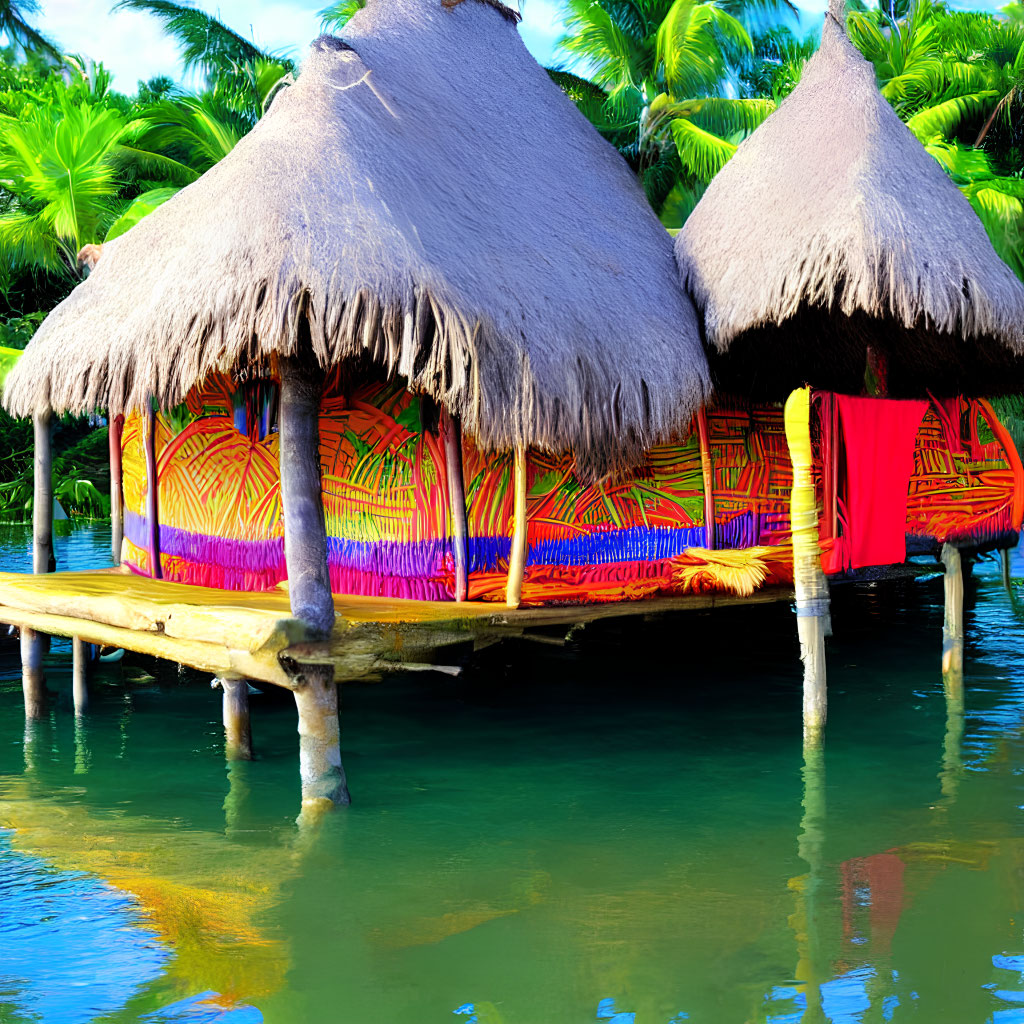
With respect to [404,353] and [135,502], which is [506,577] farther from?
[135,502]

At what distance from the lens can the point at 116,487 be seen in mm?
7504

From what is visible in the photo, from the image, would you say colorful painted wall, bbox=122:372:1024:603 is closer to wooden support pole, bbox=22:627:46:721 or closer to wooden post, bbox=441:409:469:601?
wooden post, bbox=441:409:469:601

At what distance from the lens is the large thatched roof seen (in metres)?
5.01

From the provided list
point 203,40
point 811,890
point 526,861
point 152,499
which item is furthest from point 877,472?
point 203,40

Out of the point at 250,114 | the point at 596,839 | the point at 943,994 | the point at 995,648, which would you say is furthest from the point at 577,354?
the point at 250,114

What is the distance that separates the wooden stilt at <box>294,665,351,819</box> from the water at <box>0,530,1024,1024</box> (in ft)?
0.49

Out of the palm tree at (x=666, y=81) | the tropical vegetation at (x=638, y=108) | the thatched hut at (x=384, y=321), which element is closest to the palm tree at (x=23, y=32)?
the tropical vegetation at (x=638, y=108)

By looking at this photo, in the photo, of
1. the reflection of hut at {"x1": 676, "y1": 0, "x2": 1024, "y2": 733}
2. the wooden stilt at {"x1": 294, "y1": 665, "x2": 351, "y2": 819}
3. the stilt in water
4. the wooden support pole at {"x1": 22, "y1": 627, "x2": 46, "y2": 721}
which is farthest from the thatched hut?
the stilt in water

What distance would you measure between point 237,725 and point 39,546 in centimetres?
232

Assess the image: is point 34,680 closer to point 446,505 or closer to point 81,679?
point 81,679

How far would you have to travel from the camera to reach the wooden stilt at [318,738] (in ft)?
16.9

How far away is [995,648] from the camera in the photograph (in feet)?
31.8

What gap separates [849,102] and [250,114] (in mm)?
12586

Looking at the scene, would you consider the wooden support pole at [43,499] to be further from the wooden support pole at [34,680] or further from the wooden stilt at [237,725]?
the wooden stilt at [237,725]
